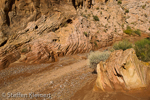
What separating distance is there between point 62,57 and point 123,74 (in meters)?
7.58

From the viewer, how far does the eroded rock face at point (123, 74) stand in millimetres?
3266

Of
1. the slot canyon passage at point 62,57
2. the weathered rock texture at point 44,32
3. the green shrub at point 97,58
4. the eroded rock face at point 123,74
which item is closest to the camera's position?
the eroded rock face at point 123,74

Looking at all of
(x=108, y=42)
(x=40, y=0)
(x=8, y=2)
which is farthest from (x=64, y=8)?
(x=108, y=42)

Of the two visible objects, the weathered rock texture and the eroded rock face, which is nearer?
the eroded rock face

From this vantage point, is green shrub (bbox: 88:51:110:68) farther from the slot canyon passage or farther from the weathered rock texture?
the weathered rock texture

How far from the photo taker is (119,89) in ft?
11.1

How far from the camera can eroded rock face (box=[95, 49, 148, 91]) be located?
3.27 metres

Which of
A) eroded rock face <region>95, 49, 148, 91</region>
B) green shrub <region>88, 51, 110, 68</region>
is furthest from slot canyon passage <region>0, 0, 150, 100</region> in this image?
green shrub <region>88, 51, 110, 68</region>

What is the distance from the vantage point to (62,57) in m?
10.4

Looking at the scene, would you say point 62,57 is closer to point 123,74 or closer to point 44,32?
point 44,32

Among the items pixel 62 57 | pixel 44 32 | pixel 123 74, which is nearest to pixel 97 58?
pixel 123 74

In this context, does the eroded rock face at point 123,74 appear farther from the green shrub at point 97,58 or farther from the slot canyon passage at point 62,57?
the green shrub at point 97,58

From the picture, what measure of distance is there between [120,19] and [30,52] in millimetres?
22293

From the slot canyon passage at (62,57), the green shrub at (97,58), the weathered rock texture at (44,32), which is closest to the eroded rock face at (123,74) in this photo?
the slot canyon passage at (62,57)
